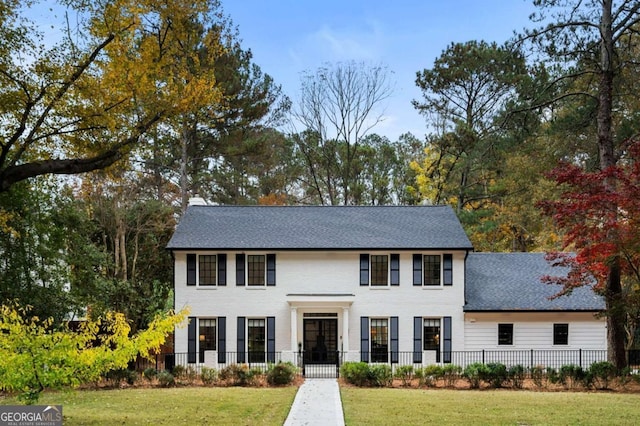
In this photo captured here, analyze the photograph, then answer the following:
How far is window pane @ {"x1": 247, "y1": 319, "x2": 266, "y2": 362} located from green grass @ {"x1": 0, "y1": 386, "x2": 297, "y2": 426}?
6.15 metres

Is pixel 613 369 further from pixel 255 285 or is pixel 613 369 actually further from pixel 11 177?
pixel 11 177

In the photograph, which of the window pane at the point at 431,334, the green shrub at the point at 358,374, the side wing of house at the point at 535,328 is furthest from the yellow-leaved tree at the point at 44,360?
the side wing of house at the point at 535,328

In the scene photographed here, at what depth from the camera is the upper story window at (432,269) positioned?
26609mm

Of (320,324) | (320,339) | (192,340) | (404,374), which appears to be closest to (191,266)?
(192,340)

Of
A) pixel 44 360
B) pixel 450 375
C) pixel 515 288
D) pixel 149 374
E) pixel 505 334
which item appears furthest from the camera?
pixel 515 288

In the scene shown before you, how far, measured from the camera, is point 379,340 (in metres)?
26.5

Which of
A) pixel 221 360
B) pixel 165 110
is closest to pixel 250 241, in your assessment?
pixel 221 360

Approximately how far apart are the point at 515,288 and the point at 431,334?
4.27m

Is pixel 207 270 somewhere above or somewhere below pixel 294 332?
above

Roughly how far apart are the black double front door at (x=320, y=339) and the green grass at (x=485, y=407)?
23.6 ft

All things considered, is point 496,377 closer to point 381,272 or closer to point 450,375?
point 450,375

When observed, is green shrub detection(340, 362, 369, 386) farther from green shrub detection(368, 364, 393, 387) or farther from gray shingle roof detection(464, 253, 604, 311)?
gray shingle roof detection(464, 253, 604, 311)

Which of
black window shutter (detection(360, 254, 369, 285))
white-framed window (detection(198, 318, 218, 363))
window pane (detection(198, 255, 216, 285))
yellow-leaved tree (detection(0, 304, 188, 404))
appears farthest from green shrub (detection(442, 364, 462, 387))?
yellow-leaved tree (detection(0, 304, 188, 404))

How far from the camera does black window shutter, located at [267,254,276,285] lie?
2675cm
